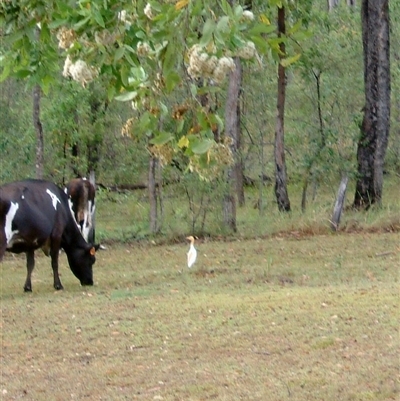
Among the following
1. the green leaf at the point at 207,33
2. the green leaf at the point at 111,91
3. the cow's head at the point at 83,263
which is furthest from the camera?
the cow's head at the point at 83,263

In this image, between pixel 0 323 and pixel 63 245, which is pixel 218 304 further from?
pixel 63 245

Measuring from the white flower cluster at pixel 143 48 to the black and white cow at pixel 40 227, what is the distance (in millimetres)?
9702

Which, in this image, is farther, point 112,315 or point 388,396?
point 112,315

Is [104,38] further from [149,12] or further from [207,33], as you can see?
[207,33]

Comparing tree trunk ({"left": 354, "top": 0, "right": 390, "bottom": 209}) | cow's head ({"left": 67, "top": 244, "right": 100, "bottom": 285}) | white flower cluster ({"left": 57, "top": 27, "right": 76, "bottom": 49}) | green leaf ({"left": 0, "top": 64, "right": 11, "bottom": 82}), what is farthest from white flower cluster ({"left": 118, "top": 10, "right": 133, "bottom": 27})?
tree trunk ({"left": 354, "top": 0, "right": 390, "bottom": 209})

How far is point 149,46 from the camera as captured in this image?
3.68m

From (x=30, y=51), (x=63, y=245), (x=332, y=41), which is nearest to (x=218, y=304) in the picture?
(x=63, y=245)

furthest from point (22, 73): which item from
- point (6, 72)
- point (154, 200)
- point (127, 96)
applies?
point (154, 200)

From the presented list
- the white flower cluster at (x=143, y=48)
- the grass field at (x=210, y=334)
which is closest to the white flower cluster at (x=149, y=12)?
the white flower cluster at (x=143, y=48)

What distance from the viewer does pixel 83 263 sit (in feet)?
46.9

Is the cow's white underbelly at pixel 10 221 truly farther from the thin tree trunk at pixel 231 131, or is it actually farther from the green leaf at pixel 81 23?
the green leaf at pixel 81 23

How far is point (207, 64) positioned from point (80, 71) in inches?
20.5

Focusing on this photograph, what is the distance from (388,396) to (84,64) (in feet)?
14.1

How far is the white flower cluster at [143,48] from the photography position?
3.67 metres
